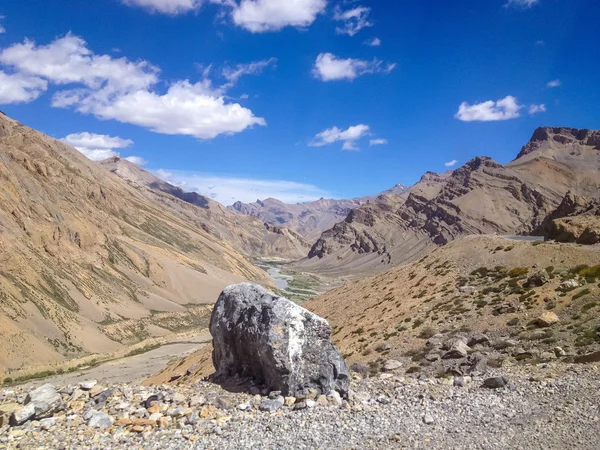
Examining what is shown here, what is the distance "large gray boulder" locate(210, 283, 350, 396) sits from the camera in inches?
578

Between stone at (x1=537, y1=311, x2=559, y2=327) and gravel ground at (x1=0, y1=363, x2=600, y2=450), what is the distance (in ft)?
17.8

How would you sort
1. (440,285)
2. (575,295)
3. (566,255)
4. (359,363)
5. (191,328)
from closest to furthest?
1. (359,363)
2. (575,295)
3. (566,255)
4. (440,285)
5. (191,328)

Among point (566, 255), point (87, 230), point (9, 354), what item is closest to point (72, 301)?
point (9, 354)

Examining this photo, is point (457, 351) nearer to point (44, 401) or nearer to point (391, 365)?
point (391, 365)

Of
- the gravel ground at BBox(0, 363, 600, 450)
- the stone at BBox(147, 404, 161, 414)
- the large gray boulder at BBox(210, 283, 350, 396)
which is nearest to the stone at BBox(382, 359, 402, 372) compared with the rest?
the gravel ground at BBox(0, 363, 600, 450)

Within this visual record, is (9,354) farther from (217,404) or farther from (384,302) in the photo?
(217,404)

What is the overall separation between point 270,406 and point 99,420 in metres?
5.09

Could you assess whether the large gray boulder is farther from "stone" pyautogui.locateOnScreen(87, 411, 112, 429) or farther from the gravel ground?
"stone" pyautogui.locateOnScreen(87, 411, 112, 429)

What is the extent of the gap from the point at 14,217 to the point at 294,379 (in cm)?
9130

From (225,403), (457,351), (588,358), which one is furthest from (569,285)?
(225,403)

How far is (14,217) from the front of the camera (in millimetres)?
85812

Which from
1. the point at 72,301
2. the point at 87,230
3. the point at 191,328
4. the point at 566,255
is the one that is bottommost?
the point at 191,328

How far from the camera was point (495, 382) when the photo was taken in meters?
14.9

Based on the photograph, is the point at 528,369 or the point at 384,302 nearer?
the point at 528,369
